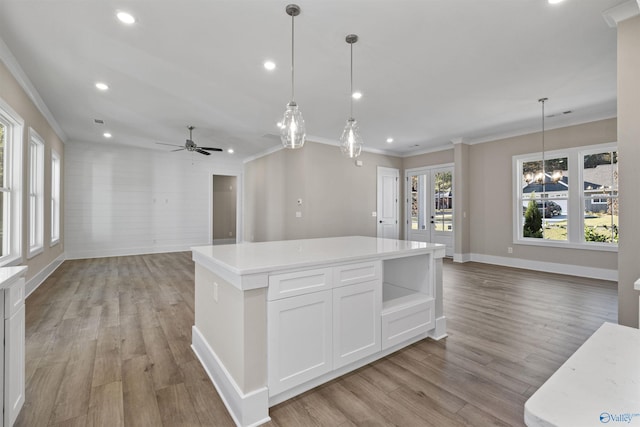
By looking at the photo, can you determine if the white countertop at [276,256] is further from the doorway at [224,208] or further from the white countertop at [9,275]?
the doorway at [224,208]

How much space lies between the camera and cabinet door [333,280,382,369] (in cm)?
197

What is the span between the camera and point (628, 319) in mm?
2242

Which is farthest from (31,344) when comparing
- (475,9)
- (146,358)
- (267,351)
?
(475,9)

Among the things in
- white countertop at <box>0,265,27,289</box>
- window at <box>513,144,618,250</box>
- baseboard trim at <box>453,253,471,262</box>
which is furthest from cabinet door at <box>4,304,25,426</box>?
window at <box>513,144,618,250</box>

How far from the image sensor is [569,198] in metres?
5.28

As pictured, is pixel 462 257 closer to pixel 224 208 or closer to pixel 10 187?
pixel 10 187

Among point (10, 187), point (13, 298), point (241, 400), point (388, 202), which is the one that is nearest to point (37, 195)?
point (10, 187)

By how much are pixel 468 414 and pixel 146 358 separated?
2324 millimetres

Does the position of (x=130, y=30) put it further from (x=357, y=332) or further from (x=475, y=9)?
(x=357, y=332)

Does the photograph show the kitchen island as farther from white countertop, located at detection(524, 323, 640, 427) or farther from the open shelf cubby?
white countertop, located at detection(524, 323, 640, 427)

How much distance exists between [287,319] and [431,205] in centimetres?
652

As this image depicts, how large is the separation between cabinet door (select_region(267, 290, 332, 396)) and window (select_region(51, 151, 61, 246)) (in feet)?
20.7

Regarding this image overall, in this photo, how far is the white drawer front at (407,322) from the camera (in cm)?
226

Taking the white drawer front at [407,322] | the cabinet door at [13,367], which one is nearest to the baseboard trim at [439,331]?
the white drawer front at [407,322]
